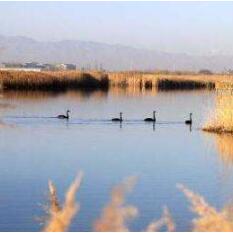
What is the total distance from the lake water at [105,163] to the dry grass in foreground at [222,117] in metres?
0.61

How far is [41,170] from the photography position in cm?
1355

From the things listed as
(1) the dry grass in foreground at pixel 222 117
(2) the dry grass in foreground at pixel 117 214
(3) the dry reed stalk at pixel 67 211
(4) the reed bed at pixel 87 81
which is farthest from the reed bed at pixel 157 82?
(3) the dry reed stalk at pixel 67 211

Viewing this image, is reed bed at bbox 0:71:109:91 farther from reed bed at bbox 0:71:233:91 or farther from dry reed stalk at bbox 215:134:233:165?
dry reed stalk at bbox 215:134:233:165

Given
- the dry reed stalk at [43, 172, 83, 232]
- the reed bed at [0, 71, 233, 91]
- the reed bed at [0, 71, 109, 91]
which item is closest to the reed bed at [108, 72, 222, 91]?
the reed bed at [0, 71, 233, 91]

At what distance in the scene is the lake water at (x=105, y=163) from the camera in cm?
991

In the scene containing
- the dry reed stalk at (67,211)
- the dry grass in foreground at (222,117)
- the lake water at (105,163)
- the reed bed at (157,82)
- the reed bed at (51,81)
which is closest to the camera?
the dry reed stalk at (67,211)

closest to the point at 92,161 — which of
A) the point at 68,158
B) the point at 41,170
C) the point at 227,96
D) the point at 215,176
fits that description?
the point at 68,158

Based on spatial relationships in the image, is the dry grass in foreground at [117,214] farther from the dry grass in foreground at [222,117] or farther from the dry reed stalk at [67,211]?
the dry grass in foreground at [222,117]

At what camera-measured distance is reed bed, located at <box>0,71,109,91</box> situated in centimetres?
4356

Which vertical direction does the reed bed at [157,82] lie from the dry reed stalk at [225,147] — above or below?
below

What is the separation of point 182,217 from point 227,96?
1230cm

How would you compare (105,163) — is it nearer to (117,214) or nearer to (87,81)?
(117,214)

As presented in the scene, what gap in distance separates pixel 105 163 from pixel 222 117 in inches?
314

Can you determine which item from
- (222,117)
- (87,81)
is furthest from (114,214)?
(87,81)
